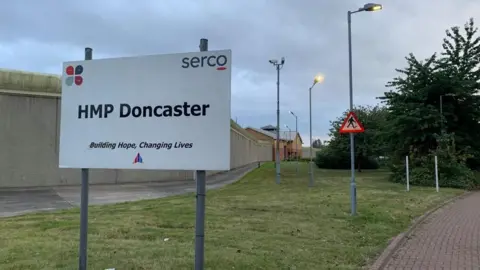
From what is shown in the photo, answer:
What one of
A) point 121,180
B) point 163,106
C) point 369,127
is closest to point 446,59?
point 369,127

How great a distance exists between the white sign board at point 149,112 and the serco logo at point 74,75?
0.01m

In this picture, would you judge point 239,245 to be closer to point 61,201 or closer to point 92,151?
point 92,151

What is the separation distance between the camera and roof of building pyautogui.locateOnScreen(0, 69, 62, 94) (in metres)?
25.0

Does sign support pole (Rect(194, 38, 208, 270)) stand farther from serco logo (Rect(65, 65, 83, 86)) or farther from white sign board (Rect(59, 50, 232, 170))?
serco logo (Rect(65, 65, 83, 86))

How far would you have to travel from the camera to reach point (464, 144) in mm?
28422

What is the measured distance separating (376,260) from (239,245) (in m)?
2.22

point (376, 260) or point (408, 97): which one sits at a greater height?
point (408, 97)

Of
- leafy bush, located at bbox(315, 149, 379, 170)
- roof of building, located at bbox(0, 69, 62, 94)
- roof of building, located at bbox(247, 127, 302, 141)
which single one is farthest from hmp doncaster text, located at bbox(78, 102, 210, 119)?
roof of building, located at bbox(247, 127, 302, 141)

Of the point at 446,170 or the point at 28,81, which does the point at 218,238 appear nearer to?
the point at 28,81

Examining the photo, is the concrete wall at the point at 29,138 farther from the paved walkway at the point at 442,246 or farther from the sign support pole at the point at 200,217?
the sign support pole at the point at 200,217

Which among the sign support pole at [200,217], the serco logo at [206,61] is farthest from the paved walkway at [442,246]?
the serco logo at [206,61]

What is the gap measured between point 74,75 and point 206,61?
1.79 m

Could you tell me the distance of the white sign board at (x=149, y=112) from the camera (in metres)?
4.50

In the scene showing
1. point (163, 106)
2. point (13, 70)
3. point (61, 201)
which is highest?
point (13, 70)
